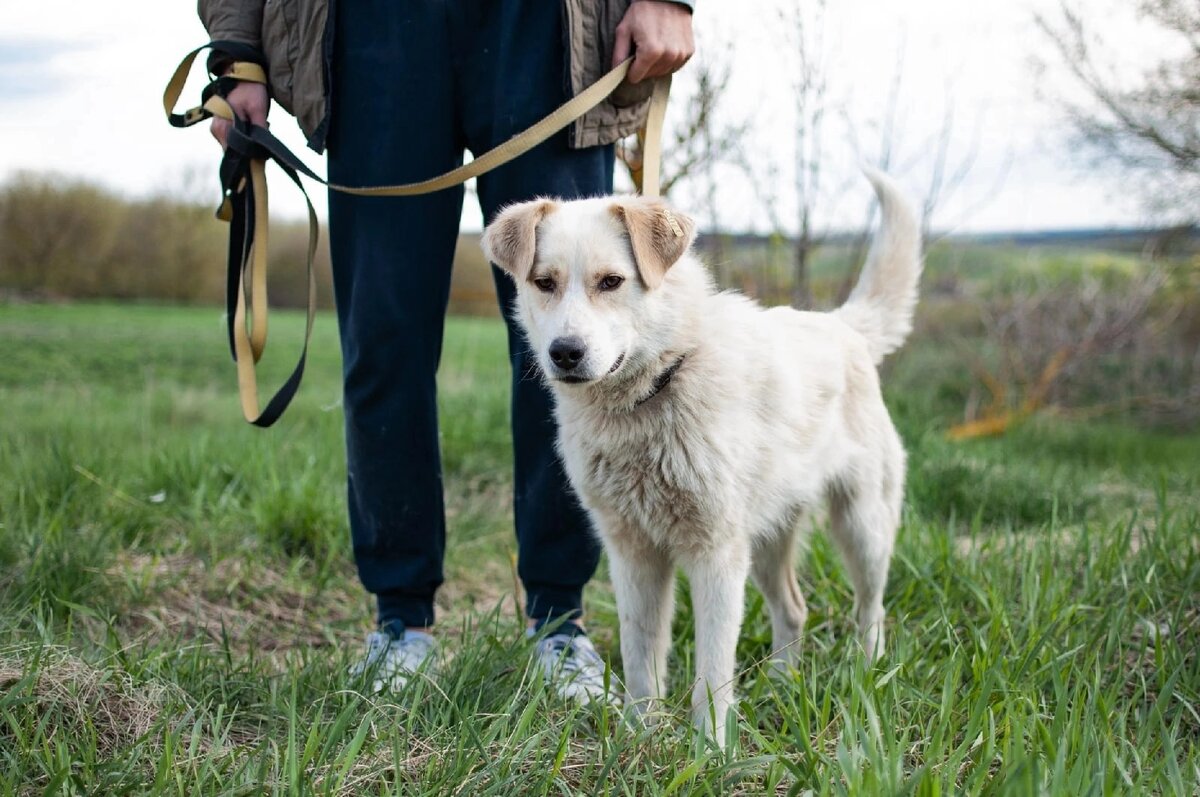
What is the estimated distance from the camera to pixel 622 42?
101 inches

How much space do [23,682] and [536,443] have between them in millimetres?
1381

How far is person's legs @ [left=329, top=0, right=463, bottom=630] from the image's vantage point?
2.58 m

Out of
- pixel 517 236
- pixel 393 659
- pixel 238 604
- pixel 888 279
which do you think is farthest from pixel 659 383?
pixel 238 604

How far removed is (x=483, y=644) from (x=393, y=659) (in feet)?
0.83

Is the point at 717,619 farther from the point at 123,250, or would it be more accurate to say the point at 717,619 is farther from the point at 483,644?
the point at 123,250

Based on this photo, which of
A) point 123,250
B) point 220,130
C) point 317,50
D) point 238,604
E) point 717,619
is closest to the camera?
point 717,619

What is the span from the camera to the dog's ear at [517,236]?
7.94 feet

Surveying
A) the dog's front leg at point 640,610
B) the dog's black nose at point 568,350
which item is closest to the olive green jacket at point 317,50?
the dog's black nose at point 568,350

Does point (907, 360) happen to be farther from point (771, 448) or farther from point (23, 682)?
point (23, 682)

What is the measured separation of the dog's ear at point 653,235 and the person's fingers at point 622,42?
0.40 m

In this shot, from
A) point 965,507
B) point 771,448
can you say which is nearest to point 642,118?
point 771,448

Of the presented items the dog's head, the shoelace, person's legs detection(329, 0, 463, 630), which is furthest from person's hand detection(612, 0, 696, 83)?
the shoelace

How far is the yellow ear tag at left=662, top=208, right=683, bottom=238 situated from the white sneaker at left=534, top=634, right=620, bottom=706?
3.32 ft

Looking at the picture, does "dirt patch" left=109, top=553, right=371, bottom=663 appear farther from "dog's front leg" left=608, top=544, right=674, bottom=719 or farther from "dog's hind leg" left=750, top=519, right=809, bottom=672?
"dog's hind leg" left=750, top=519, right=809, bottom=672
